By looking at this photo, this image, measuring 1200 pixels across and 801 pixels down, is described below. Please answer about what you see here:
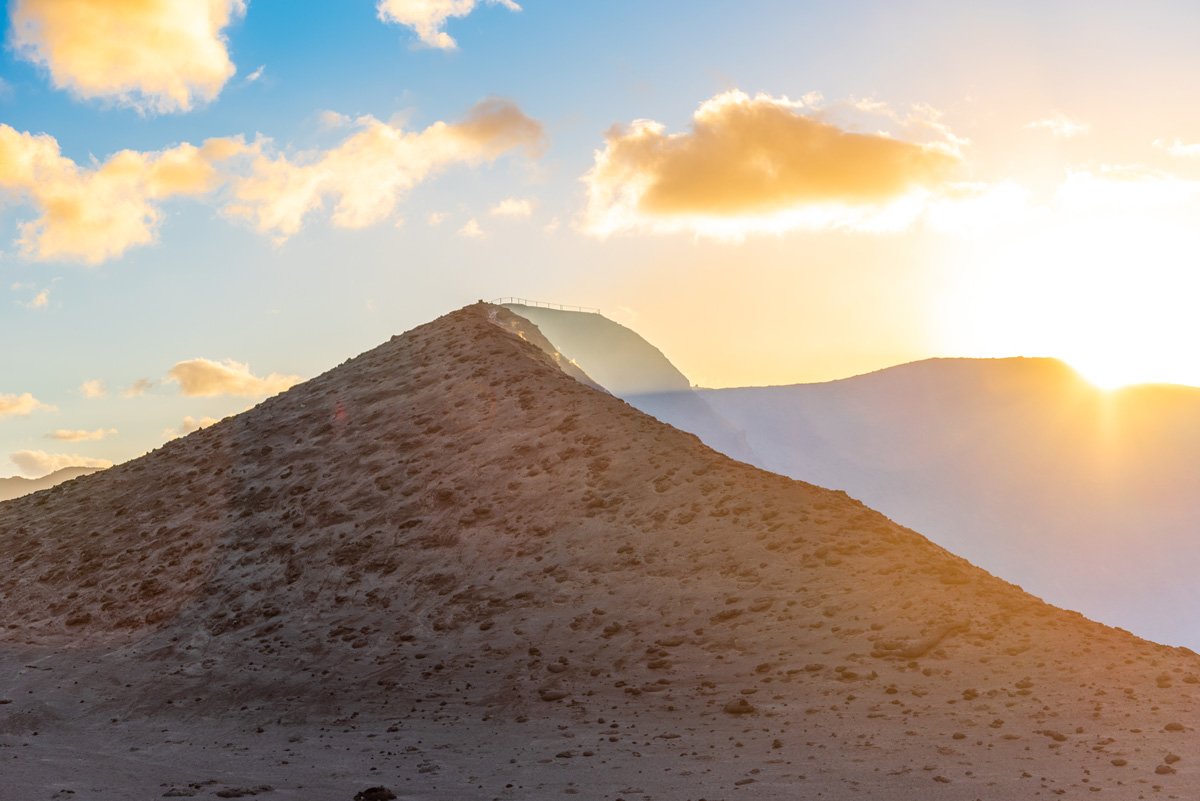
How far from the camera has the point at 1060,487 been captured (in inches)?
6826

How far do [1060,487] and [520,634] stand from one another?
166m

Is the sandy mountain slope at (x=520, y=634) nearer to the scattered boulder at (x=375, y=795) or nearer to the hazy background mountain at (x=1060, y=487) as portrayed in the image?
the scattered boulder at (x=375, y=795)

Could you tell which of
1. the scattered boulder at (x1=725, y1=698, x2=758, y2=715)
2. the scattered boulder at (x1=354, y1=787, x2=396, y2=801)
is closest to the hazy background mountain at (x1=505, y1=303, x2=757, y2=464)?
the scattered boulder at (x1=725, y1=698, x2=758, y2=715)

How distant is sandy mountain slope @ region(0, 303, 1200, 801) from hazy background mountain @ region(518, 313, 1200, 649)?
424 ft

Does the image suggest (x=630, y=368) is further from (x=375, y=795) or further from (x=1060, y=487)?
(x=375, y=795)

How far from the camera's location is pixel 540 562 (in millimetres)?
30516

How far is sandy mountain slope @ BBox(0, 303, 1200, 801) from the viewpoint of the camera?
17.5m

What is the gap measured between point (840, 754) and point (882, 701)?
A: 3.18 metres

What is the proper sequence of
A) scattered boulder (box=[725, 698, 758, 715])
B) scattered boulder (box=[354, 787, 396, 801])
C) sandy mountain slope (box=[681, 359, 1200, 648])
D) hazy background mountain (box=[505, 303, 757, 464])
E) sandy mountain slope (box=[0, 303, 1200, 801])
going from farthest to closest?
hazy background mountain (box=[505, 303, 757, 464]), sandy mountain slope (box=[681, 359, 1200, 648]), scattered boulder (box=[725, 698, 758, 715]), sandy mountain slope (box=[0, 303, 1200, 801]), scattered boulder (box=[354, 787, 396, 801])

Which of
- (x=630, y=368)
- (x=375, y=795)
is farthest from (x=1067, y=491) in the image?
(x=375, y=795)

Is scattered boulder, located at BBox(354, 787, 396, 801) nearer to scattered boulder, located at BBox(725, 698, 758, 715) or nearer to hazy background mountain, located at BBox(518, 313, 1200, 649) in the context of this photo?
scattered boulder, located at BBox(725, 698, 758, 715)

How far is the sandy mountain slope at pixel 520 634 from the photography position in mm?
17531

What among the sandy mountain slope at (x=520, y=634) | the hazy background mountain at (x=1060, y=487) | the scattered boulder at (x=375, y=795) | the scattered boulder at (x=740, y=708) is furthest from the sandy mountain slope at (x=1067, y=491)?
the scattered boulder at (x=375, y=795)

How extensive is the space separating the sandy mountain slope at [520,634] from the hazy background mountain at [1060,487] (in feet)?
424
